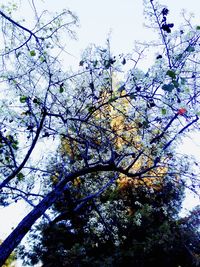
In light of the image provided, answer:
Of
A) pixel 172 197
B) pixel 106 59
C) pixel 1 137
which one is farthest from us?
pixel 172 197

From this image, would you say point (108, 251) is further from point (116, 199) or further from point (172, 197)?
point (172, 197)

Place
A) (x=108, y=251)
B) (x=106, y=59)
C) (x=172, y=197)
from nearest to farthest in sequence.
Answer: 1. (x=106, y=59)
2. (x=108, y=251)
3. (x=172, y=197)

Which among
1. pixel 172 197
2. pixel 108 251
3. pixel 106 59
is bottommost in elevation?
pixel 106 59

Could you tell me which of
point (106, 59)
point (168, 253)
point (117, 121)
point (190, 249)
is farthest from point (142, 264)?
point (106, 59)

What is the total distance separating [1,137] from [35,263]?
11486mm

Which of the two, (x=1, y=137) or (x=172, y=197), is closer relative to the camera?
→ (x=1, y=137)

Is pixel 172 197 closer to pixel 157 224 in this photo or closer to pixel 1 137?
pixel 157 224

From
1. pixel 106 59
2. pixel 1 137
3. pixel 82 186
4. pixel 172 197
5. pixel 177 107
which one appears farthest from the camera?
pixel 172 197

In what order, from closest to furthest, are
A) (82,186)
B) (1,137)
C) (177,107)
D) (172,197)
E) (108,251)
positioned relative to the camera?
(177,107), (1,137), (82,186), (108,251), (172,197)

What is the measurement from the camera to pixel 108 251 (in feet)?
49.2

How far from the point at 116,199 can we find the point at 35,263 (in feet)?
17.3

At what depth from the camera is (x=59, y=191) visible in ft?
17.7

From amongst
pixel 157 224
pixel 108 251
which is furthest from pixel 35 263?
pixel 157 224

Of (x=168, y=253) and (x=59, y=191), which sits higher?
(x=168, y=253)
